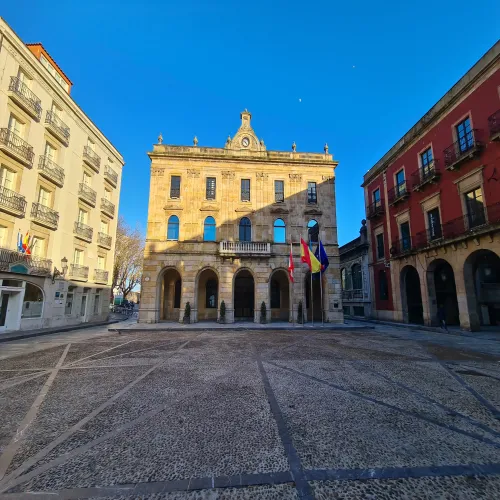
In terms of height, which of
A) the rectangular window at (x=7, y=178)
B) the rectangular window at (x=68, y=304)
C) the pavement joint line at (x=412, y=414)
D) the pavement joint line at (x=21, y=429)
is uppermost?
the rectangular window at (x=7, y=178)

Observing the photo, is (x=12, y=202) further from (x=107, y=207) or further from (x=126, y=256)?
(x=126, y=256)

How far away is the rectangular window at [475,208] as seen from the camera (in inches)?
615

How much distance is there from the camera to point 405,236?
885 inches

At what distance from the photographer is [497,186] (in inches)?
570

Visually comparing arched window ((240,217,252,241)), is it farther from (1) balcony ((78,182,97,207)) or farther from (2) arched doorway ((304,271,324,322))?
(1) balcony ((78,182,97,207))

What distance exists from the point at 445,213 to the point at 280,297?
14.9 metres

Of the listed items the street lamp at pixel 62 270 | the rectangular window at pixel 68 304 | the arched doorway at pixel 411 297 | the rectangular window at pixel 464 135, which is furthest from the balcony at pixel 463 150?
the rectangular window at pixel 68 304

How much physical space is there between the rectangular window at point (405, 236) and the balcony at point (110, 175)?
2817 cm

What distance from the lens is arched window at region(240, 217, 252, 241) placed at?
76.4 ft

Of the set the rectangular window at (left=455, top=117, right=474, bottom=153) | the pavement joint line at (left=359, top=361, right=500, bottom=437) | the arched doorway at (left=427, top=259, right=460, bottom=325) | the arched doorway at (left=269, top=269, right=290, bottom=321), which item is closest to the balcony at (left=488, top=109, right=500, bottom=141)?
the rectangular window at (left=455, top=117, right=474, bottom=153)

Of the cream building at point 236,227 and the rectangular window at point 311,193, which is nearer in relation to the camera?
the cream building at point 236,227

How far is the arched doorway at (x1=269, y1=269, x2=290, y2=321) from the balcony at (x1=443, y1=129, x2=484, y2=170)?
49.1 feet

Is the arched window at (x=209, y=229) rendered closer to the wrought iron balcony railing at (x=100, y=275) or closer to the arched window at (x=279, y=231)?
the arched window at (x=279, y=231)

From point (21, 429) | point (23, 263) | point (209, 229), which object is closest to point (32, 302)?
point (23, 263)
